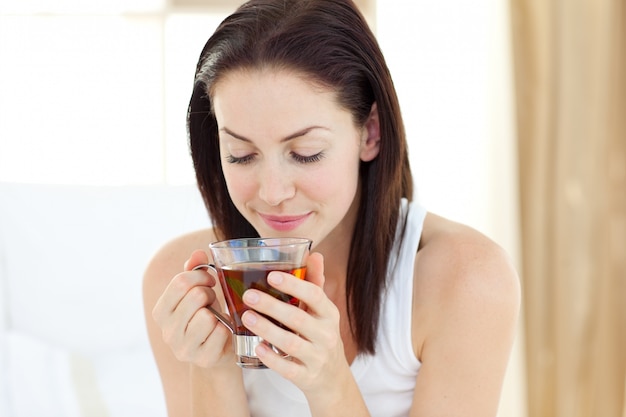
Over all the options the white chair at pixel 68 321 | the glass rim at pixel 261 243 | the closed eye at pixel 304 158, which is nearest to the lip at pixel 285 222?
the closed eye at pixel 304 158

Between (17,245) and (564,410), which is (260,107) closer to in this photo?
(17,245)

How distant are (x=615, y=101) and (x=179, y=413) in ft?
7.02

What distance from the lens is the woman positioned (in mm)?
1456

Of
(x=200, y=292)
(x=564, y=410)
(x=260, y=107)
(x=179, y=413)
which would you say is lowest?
(x=564, y=410)

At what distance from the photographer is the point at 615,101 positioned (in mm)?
3178

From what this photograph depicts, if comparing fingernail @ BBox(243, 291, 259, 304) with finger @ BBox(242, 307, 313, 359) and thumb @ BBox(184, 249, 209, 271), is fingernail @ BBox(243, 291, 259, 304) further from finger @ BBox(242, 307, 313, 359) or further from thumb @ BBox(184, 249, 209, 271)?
thumb @ BBox(184, 249, 209, 271)

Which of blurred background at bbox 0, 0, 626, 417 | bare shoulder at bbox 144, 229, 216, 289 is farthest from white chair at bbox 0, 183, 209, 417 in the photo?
blurred background at bbox 0, 0, 626, 417

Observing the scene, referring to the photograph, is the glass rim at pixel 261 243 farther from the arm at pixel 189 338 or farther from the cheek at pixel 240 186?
the cheek at pixel 240 186

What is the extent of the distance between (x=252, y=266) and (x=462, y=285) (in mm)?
629

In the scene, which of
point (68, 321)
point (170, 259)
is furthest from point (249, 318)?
point (68, 321)

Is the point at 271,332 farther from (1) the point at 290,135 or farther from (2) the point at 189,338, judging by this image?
(1) the point at 290,135

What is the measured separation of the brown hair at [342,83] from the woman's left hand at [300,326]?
40 cm

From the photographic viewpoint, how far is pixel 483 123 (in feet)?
11.7

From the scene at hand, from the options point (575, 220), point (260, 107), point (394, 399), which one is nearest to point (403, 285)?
point (394, 399)
